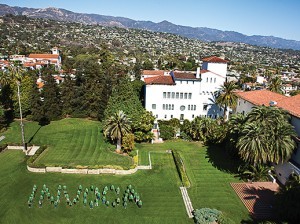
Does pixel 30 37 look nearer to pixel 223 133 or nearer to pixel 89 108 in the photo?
pixel 89 108

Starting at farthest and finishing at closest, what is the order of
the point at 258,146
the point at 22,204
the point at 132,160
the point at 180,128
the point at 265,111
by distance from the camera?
the point at 180,128
the point at 132,160
the point at 265,111
the point at 258,146
the point at 22,204

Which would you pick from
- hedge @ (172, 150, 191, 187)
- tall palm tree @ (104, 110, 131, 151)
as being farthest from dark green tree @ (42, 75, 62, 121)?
hedge @ (172, 150, 191, 187)

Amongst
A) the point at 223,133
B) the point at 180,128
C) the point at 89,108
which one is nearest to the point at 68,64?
the point at 89,108

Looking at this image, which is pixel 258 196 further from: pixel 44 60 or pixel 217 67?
pixel 44 60

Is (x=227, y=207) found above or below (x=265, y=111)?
below

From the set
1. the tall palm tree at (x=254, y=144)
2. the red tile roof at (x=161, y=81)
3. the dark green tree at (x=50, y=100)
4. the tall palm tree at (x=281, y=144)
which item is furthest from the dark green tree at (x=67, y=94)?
the tall palm tree at (x=281, y=144)
